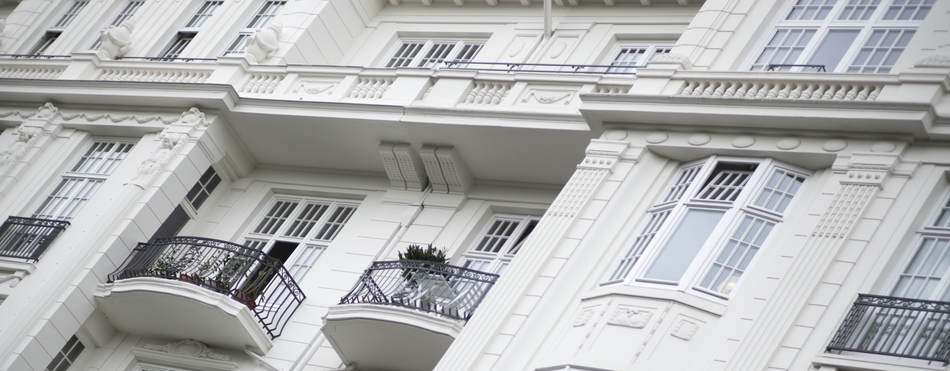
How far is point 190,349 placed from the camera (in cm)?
1573

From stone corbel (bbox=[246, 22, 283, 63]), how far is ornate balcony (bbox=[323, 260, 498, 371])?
5.82m

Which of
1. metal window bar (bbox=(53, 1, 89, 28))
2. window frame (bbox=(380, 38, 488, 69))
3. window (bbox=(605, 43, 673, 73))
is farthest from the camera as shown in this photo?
metal window bar (bbox=(53, 1, 89, 28))

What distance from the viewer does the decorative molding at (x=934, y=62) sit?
1245cm

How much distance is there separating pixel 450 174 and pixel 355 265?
2131mm

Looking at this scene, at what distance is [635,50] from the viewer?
58.4 feet

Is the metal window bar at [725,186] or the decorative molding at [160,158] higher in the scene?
the metal window bar at [725,186]

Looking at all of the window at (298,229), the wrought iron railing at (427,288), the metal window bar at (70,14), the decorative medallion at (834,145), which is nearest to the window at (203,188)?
the window at (298,229)

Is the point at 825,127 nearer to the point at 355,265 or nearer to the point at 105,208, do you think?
the point at 355,265

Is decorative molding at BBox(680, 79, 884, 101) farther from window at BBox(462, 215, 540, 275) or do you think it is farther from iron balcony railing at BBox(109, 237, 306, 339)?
iron balcony railing at BBox(109, 237, 306, 339)

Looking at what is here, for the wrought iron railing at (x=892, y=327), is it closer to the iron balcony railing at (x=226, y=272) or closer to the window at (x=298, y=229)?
the iron balcony railing at (x=226, y=272)

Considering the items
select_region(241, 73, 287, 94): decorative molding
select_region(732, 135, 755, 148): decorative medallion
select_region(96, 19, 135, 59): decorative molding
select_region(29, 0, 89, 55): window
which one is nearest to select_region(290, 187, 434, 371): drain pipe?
select_region(241, 73, 287, 94): decorative molding

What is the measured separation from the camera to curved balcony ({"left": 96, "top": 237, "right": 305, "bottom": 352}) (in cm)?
1505

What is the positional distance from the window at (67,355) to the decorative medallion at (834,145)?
11532mm

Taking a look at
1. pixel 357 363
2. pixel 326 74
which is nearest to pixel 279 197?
pixel 326 74
